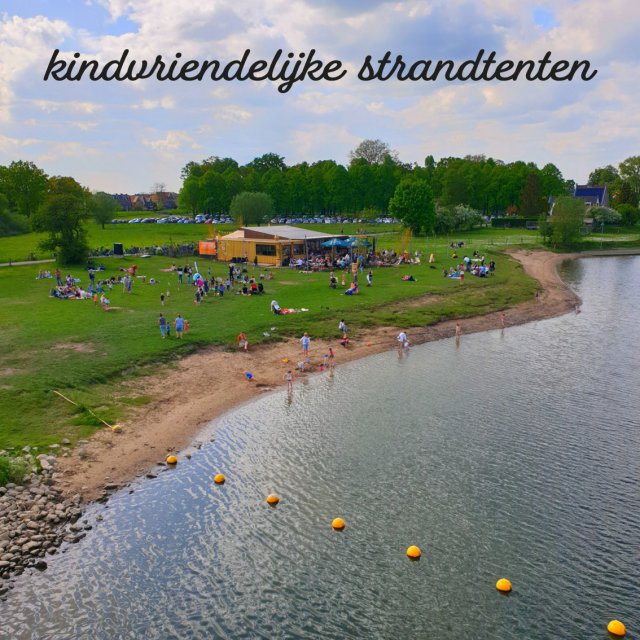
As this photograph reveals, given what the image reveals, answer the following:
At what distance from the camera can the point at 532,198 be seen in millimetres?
137000

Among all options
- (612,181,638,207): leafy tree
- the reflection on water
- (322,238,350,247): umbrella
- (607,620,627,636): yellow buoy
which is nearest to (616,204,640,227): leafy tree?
(612,181,638,207): leafy tree

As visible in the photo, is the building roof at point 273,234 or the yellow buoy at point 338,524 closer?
the yellow buoy at point 338,524

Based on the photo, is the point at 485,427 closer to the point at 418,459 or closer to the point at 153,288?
the point at 418,459

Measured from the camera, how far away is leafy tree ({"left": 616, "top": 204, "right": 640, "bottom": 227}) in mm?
131750

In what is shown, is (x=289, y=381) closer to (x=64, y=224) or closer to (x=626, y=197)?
(x=64, y=224)

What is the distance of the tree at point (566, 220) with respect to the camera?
97.5 meters

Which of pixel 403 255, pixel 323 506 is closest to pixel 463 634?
pixel 323 506

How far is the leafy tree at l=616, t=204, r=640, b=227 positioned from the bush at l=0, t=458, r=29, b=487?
136m

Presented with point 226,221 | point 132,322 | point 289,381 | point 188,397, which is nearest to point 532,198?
point 226,221

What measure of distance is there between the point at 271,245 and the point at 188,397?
3984 cm

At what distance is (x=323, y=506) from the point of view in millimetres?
21500

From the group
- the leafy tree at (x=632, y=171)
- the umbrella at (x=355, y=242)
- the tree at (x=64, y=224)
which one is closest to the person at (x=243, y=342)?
the umbrella at (x=355, y=242)

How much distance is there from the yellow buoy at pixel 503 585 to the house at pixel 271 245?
54.1 metres

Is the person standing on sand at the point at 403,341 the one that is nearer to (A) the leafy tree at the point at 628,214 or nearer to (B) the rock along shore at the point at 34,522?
(B) the rock along shore at the point at 34,522
